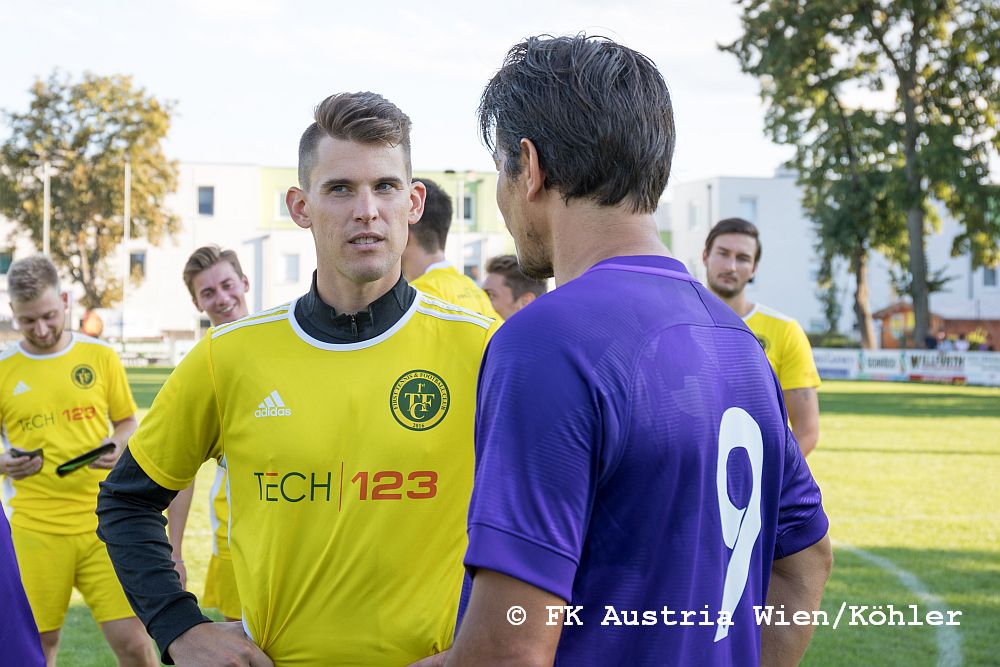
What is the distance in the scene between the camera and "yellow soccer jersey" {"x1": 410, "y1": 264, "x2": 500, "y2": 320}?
18.5 ft

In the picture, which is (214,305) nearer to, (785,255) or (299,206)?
(299,206)

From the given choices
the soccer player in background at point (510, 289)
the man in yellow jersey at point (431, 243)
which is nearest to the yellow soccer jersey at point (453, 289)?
the man in yellow jersey at point (431, 243)

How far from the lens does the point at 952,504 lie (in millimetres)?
11711

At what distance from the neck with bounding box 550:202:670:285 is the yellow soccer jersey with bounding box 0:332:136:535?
4624 millimetres

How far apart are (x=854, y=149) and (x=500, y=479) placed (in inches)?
1553

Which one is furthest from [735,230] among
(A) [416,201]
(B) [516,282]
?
(A) [416,201]

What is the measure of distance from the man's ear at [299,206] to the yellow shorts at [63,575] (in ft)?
10.2

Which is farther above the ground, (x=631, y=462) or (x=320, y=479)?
(x=631, y=462)

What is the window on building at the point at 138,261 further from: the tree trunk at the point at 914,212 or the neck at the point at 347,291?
the neck at the point at 347,291

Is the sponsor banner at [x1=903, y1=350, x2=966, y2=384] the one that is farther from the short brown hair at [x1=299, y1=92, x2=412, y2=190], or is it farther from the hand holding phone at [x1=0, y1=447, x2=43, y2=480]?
the short brown hair at [x1=299, y1=92, x2=412, y2=190]

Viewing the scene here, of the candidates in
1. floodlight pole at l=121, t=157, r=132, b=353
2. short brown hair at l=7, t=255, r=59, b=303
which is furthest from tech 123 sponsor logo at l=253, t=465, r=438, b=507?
floodlight pole at l=121, t=157, r=132, b=353

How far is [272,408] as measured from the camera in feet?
8.53

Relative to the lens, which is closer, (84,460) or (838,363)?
(84,460)

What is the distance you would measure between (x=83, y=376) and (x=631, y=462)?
17.1ft
